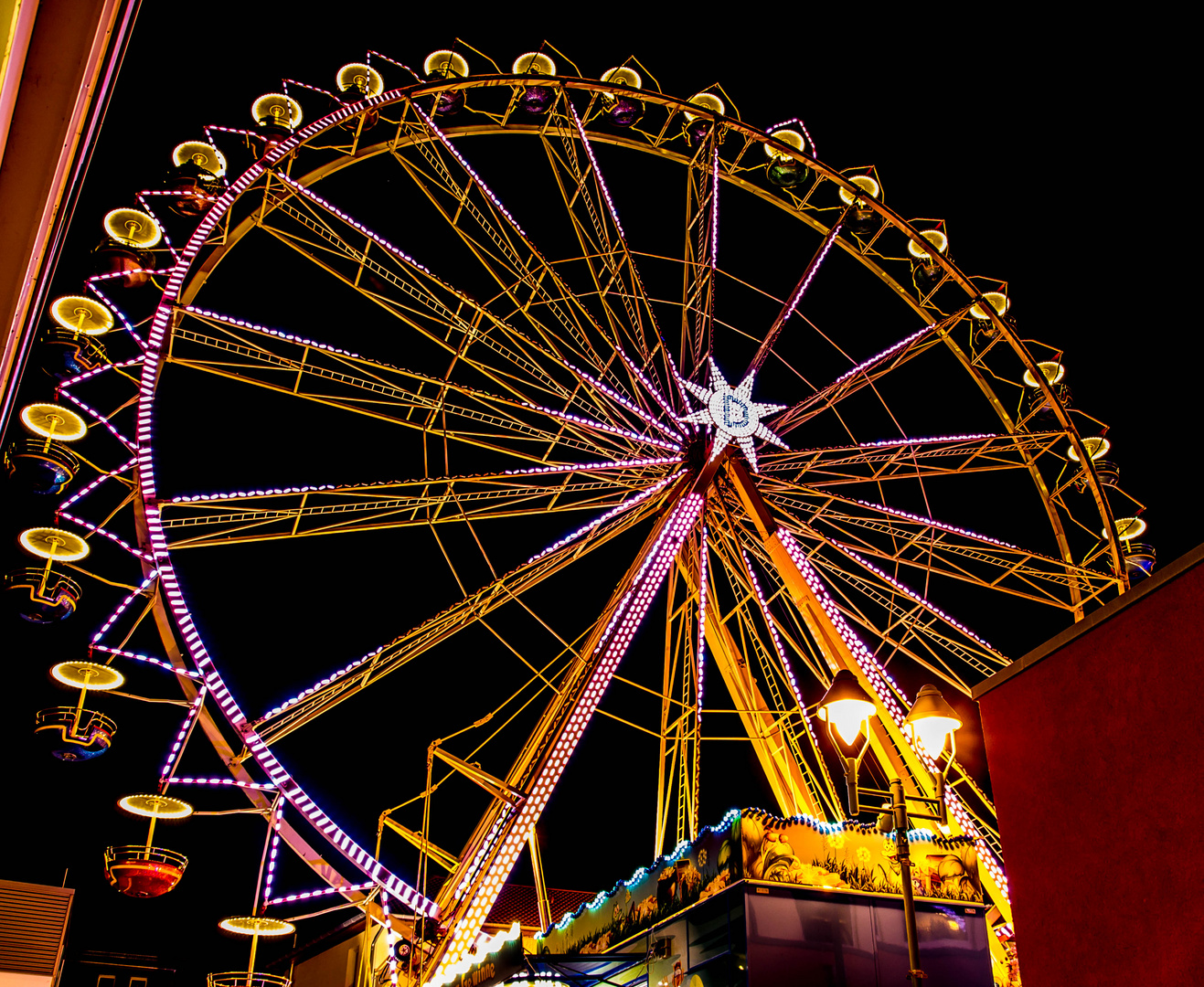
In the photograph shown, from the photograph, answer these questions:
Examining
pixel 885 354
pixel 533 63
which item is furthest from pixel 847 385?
pixel 533 63

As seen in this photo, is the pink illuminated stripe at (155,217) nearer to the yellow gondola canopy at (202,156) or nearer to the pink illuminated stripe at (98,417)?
the yellow gondola canopy at (202,156)

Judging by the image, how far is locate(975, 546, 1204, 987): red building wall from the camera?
5.32 m

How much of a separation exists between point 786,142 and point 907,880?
12343 millimetres

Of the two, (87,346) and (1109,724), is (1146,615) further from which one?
(87,346)

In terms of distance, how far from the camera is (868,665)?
471 inches

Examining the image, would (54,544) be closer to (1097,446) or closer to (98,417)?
(98,417)

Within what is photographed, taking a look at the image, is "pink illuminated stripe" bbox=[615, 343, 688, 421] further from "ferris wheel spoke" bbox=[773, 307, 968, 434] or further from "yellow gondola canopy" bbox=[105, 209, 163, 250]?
"yellow gondola canopy" bbox=[105, 209, 163, 250]

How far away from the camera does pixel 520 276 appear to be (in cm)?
1366

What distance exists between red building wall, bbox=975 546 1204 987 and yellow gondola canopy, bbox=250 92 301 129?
1100 cm

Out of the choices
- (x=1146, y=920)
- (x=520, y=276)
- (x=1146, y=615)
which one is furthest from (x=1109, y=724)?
(x=520, y=276)

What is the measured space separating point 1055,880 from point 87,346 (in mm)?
10527

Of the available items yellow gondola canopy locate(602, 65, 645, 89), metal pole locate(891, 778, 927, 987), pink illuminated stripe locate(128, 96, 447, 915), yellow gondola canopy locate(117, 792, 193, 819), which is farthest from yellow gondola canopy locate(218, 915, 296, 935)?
yellow gondola canopy locate(602, 65, 645, 89)

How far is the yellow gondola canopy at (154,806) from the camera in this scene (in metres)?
10.9

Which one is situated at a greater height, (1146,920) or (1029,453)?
(1029,453)
